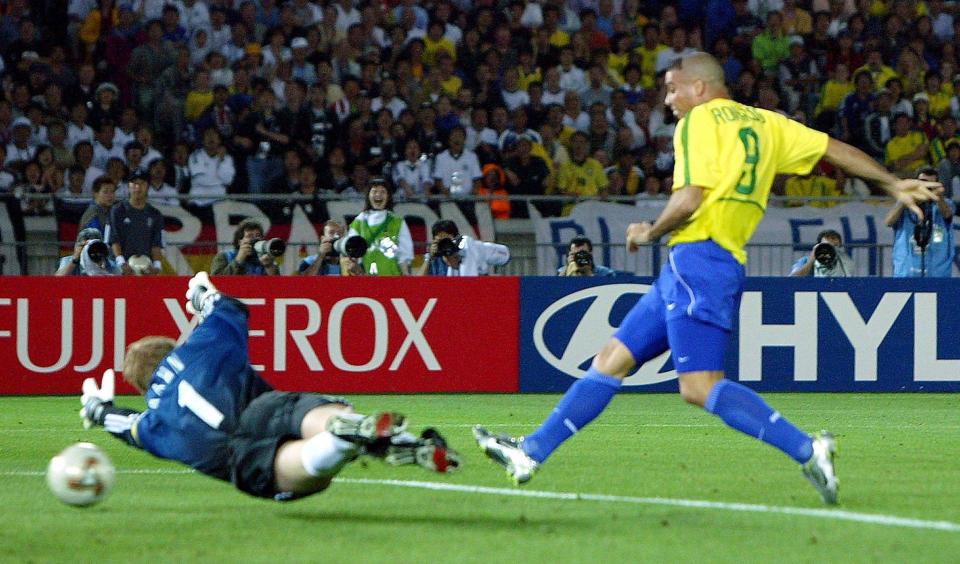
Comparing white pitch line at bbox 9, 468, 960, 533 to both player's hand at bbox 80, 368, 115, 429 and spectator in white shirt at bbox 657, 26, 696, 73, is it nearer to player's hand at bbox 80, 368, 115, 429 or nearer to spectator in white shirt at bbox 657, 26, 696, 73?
player's hand at bbox 80, 368, 115, 429

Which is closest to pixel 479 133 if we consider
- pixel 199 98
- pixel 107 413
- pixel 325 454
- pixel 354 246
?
pixel 199 98

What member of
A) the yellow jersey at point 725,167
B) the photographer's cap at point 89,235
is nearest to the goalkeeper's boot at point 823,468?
the yellow jersey at point 725,167

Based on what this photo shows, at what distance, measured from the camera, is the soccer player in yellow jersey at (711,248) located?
7.04 metres

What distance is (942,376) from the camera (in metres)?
15.4

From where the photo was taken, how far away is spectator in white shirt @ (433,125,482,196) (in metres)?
19.0

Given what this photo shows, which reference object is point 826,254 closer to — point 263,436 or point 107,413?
point 107,413

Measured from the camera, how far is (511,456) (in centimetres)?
746

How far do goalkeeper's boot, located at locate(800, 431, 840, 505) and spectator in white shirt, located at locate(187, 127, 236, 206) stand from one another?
12.5 m

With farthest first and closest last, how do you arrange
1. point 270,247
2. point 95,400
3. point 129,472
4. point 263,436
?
point 270,247 < point 129,472 < point 95,400 < point 263,436

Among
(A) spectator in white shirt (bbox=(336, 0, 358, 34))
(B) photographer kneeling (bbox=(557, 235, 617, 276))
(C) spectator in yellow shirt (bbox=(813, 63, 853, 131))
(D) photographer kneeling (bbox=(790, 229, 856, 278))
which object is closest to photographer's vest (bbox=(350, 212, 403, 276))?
(B) photographer kneeling (bbox=(557, 235, 617, 276))

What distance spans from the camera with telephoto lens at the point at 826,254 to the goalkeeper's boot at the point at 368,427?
33.3ft

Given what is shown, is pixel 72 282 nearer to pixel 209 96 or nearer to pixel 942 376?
pixel 209 96

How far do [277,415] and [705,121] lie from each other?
7.50ft

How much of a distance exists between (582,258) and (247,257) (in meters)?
3.25
